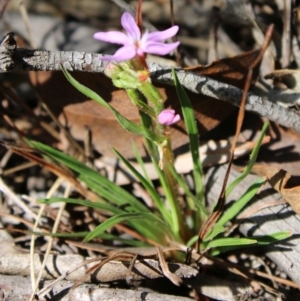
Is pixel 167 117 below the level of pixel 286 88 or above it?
above

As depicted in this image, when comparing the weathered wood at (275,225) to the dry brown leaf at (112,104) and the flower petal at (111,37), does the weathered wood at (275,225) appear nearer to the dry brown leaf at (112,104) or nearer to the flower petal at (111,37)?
the dry brown leaf at (112,104)

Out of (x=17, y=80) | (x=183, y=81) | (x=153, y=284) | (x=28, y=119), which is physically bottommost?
(x=153, y=284)

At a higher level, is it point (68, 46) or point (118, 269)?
point (68, 46)

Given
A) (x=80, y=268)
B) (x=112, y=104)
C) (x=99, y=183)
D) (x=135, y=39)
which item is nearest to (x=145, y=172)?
(x=99, y=183)

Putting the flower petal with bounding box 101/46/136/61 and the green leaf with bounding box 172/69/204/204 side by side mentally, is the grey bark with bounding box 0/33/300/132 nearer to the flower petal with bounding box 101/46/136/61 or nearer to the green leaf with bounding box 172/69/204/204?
the green leaf with bounding box 172/69/204/204

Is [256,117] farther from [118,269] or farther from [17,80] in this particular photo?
[17,80]

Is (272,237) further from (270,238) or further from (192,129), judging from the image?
(192,129)

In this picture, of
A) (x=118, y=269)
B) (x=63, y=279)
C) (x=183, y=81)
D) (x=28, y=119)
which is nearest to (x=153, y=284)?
(x=118, y=269)
